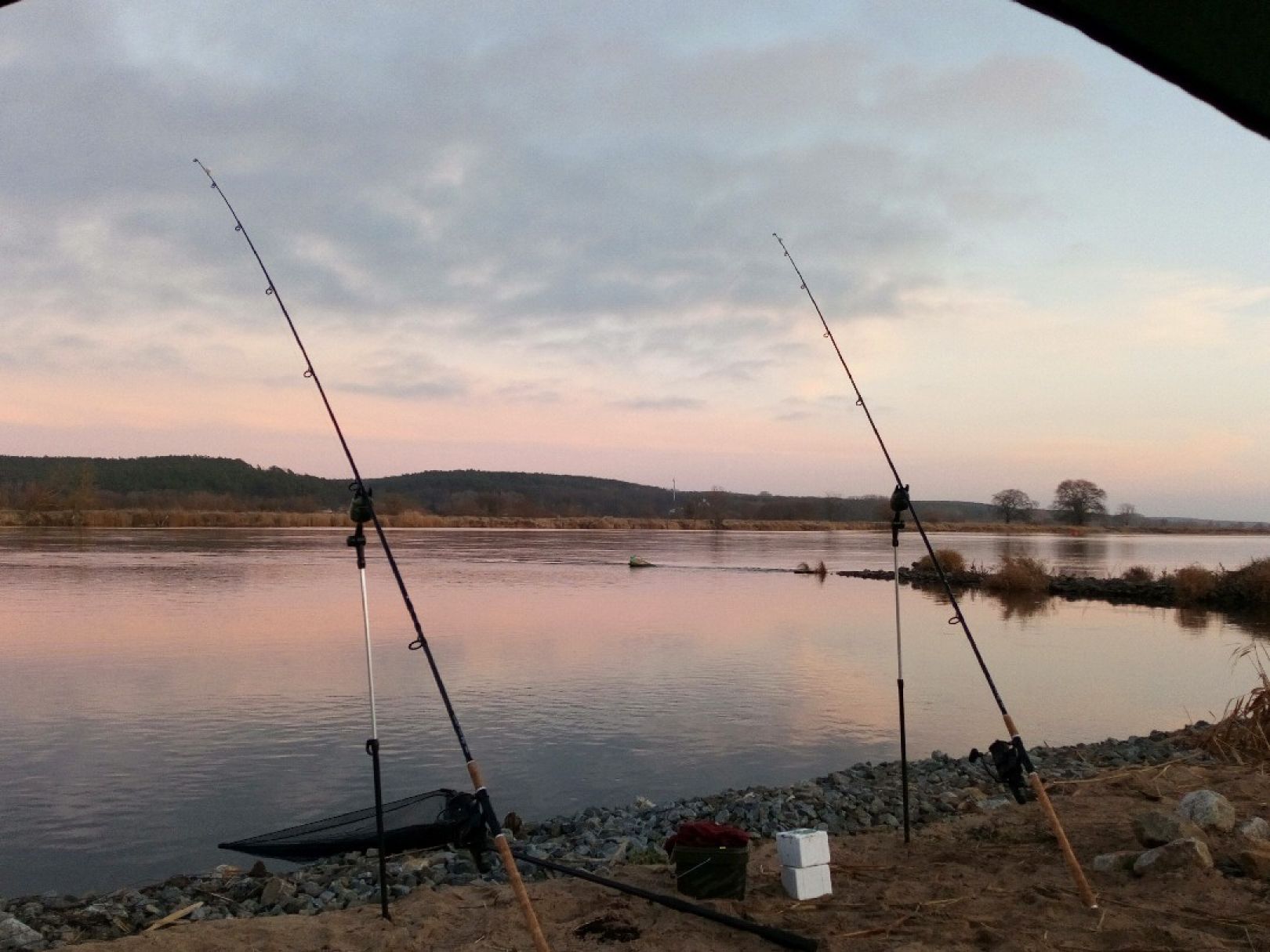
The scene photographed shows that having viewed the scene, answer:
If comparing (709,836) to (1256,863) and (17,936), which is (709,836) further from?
(17,936)

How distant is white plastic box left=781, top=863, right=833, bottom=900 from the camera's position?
553 cm

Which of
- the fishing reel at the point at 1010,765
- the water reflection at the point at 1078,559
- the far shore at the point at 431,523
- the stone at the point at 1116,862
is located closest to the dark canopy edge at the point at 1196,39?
the fishing reel at the point at 1010,765

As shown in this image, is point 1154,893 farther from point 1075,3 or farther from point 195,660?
point 195,660

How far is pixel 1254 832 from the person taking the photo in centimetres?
588

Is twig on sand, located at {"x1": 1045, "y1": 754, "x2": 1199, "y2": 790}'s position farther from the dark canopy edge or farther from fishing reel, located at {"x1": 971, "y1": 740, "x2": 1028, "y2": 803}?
the dark canopy edge

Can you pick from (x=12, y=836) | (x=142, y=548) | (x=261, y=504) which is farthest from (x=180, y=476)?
(x=12, y=836)

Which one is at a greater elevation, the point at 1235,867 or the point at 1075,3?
the point at 1075,3

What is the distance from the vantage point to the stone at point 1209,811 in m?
6.15

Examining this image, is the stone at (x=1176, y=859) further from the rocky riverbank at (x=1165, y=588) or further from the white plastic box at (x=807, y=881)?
the rocky riverbank at (x=1165, y=588)

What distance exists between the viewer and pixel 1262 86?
121 cm

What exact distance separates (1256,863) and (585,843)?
4.12m

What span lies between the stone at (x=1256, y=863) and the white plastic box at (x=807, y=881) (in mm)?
2221

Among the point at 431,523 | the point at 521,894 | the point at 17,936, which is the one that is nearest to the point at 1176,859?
the point at 521,894

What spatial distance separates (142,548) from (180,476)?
9254 cm
